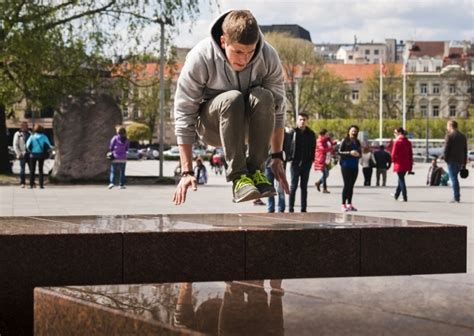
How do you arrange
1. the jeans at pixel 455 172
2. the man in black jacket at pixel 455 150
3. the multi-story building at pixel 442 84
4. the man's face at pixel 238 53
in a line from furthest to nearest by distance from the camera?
1. the multi-story building at pixel 442 84
2. the jeans at pixel 455 172
3. the man in black jacket at pixel 455 150
4. the man's face at pixel 238 53

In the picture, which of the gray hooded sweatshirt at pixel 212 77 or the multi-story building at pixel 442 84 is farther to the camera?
the multi-story building at pixel 442 84

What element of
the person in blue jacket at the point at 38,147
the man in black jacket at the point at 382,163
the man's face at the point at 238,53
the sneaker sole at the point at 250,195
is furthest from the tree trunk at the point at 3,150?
the sneaker sole at the point at 250,195

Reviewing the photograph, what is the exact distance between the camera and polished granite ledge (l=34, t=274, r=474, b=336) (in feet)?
12.9

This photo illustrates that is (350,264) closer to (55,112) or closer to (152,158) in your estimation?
(55,112)

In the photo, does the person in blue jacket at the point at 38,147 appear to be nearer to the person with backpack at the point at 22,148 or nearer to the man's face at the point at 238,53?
the person with backpack at the point at 22,148

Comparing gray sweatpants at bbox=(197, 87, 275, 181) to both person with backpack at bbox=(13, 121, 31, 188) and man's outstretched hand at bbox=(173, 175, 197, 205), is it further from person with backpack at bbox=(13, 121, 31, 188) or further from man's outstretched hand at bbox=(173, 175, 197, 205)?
person with backpack at bbox=(13, 121, 31, 188)

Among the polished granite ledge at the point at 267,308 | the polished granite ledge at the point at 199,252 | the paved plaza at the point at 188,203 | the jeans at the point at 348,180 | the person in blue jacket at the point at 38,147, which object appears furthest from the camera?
the person in blue jacket at the point at 38,147

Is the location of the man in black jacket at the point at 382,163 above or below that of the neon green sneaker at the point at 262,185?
below

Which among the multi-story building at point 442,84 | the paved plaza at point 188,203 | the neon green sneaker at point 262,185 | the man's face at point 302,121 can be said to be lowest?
the paved plaza at point 188,203

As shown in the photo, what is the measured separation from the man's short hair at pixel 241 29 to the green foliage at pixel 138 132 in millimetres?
107278

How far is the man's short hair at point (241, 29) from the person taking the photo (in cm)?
660

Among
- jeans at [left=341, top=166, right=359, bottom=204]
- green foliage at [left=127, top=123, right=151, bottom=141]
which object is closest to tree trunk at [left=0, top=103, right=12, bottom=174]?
jeans at [left=341, top=166, right=359, bottom=204]

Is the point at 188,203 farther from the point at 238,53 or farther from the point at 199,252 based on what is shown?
the point at 199,252

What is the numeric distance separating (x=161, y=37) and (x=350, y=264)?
2813cm
